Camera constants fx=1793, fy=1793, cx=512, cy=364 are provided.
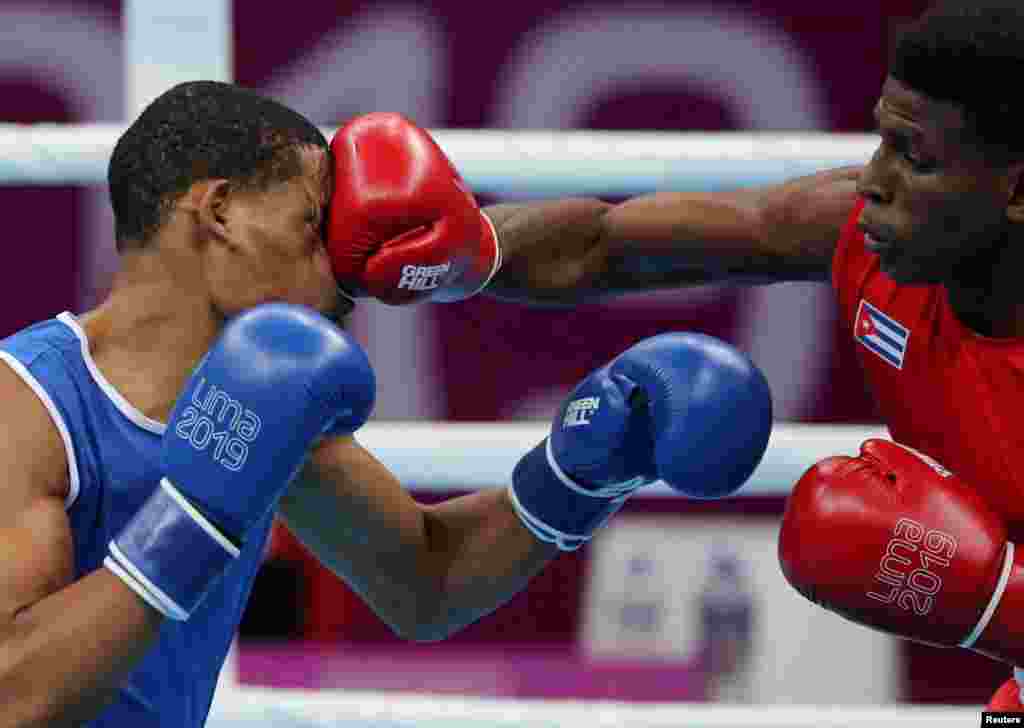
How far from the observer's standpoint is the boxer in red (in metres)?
1.93

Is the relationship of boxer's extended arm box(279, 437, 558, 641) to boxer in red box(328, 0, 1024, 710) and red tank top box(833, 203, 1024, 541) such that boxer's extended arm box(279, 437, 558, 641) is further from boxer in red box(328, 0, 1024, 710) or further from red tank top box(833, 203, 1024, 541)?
red tank top box(833, 203, 1024, 541)

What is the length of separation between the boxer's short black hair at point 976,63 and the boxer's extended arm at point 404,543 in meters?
0.76

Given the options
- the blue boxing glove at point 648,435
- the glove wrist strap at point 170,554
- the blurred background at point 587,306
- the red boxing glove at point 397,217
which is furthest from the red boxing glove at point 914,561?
the blurred background at point 587,306

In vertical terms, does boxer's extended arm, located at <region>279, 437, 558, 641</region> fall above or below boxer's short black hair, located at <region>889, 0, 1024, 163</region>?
below

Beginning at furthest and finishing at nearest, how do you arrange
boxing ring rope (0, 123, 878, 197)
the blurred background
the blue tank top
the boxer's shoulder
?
the blurred background
boxing ring rope (0, 123, 878, 197)
the blue tank top
the boxer's shoulder

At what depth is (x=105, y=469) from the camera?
1.95 metres

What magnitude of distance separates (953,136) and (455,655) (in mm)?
2264

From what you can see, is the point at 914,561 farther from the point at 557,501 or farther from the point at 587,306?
the point at 587,306

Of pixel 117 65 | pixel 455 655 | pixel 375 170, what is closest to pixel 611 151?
pixel 375 170

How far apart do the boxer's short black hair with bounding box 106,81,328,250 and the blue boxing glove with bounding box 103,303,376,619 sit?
0.28 metres

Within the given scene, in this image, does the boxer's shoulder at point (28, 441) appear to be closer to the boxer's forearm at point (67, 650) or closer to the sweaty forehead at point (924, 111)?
the boxer's forearm at point (67, 650)

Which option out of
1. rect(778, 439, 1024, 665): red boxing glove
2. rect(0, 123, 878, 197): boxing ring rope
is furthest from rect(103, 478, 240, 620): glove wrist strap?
rect(0, 123, 878, 197): boxing ring rope

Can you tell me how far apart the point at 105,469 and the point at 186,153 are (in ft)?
1.20

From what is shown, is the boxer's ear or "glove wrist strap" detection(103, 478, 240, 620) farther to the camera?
the boxer's ear
